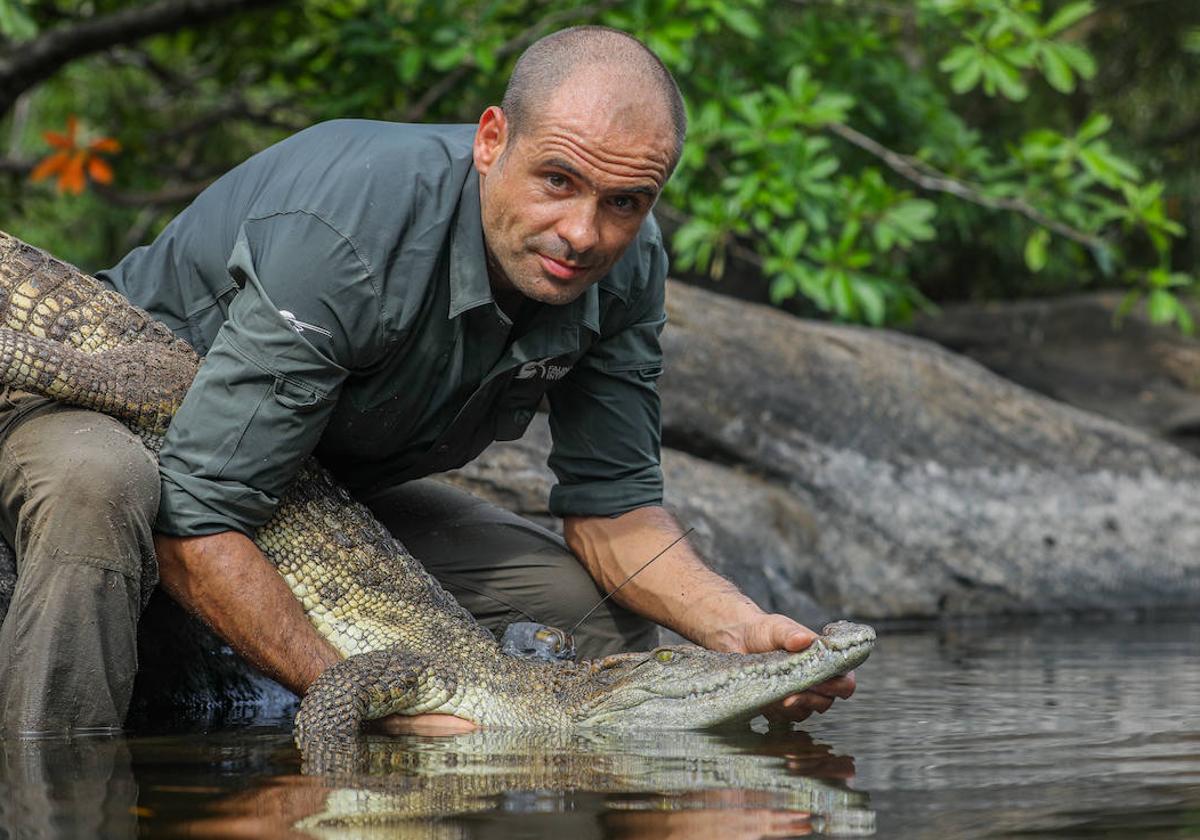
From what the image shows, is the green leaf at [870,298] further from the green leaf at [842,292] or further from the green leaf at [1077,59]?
the green leaf at [1077,59]

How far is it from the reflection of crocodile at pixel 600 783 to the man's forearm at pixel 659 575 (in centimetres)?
45

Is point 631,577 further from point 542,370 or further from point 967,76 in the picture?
point 967,76

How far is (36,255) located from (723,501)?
3437mm

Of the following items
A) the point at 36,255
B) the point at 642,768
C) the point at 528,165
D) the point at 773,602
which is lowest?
the point at 773,602

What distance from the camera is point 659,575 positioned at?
4.66 m

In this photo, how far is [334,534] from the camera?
14.7 ft

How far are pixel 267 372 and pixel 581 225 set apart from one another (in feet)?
2.76

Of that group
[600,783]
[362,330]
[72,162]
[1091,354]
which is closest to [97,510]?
[362,330]

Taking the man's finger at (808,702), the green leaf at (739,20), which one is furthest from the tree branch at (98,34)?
the man's finger at (808,702)

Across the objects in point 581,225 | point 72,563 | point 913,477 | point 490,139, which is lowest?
point 913,477

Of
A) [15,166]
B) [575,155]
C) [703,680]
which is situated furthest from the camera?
[15,166]

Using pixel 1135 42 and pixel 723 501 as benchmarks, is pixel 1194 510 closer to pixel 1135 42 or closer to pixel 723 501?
pixel 723 501

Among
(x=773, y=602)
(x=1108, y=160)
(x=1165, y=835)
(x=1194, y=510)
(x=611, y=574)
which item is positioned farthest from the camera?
(x=1194, y=510)

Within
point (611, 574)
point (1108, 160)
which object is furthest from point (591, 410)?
point (1108, 160)
